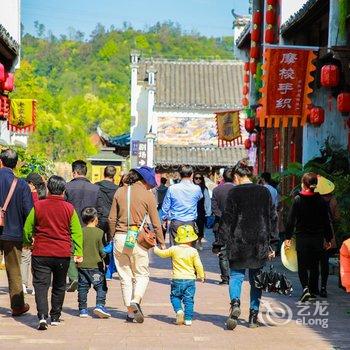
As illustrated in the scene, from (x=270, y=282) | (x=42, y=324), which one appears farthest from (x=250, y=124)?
(x=42, y=324)

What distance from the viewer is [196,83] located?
5794 centimetres

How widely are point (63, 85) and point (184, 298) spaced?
12340cm

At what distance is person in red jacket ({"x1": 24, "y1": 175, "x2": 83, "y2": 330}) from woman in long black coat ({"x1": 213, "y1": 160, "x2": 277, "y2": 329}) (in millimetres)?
1655

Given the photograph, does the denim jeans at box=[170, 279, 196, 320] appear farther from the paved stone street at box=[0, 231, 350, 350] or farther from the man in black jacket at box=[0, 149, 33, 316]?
the man in black jacket at box=[0, 149, 33, 316]

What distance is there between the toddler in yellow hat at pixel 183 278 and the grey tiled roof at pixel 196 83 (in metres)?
44.3

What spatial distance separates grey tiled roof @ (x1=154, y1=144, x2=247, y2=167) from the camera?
53156 mm

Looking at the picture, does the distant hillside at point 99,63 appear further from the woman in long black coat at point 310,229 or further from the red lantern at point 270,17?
the woman in long black coat at point 310,229

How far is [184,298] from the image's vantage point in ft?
35.9

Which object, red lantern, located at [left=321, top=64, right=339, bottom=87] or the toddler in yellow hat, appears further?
red lantern, located at [left=321, top=64, right=339, bottom=87]

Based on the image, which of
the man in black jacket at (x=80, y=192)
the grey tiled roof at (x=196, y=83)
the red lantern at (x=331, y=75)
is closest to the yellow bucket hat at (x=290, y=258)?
the man in black jacket at (x=80, y=192)

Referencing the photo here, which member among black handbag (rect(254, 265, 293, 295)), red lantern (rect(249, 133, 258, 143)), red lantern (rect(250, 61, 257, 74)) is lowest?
black handbag (rect(254, 265, 293, 295))

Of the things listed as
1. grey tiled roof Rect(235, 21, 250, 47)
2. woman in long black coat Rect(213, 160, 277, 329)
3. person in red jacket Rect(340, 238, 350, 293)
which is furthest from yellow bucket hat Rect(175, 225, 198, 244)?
grey tiled roof Rect(235, 21, 250, 47)

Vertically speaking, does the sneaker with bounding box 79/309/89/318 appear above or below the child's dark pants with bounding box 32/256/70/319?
below

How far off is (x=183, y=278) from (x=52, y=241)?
4.91ft
